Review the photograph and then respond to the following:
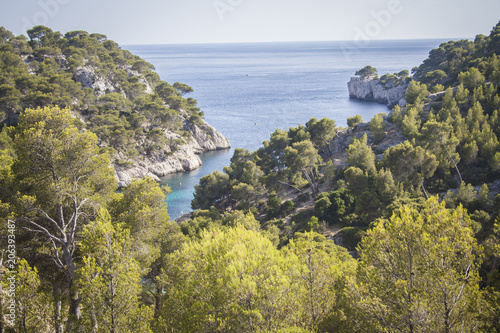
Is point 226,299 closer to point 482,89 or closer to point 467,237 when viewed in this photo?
point 467,237

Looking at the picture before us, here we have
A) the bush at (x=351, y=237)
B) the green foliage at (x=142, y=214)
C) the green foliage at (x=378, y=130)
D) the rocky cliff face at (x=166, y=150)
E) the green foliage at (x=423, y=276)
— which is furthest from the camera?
the rocky cliff face at (x=166, y=150)

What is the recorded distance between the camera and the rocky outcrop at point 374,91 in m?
91.1

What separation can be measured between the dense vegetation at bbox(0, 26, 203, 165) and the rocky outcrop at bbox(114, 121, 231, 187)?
101 cm

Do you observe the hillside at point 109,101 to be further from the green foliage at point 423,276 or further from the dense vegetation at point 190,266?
the green foliage at point 423,276

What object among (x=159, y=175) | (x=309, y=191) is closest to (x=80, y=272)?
(x=309, y=191)

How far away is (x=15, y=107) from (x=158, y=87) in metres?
34.0

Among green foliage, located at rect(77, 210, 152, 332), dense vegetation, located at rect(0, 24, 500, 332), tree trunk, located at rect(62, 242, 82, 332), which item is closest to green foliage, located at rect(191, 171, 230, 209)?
dense vegetation, located at rect(0, 24, 500, 332)

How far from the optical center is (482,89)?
3962 cm

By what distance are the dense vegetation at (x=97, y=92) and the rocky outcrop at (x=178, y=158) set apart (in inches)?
39.9

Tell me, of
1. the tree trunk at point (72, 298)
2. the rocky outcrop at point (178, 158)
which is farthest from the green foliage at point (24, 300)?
the rocky outcrop at point (178, 158)

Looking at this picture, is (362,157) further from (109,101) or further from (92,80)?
(92,80)

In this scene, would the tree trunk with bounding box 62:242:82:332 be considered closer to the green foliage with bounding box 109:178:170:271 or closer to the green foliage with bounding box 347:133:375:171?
the green foliage with bounding box 109:178:170:271

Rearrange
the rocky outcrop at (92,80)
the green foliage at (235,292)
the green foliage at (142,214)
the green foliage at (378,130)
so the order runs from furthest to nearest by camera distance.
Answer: the rocky outcrop at (92,80) < the green foliage at (378,130) < the green foliage at (142,214) < the green foliage at (235,292)

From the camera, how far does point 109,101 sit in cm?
6309
